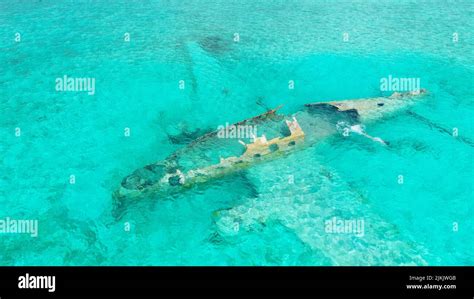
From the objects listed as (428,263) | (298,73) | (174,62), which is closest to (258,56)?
(298,73)

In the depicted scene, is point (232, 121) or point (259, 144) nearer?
point (259, 144)

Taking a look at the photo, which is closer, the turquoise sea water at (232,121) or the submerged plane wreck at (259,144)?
Answer: the turquoise sea water at (232,121)

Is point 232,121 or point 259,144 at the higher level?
point 232,121

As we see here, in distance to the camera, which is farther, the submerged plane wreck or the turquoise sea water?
the submerged plane wreck
